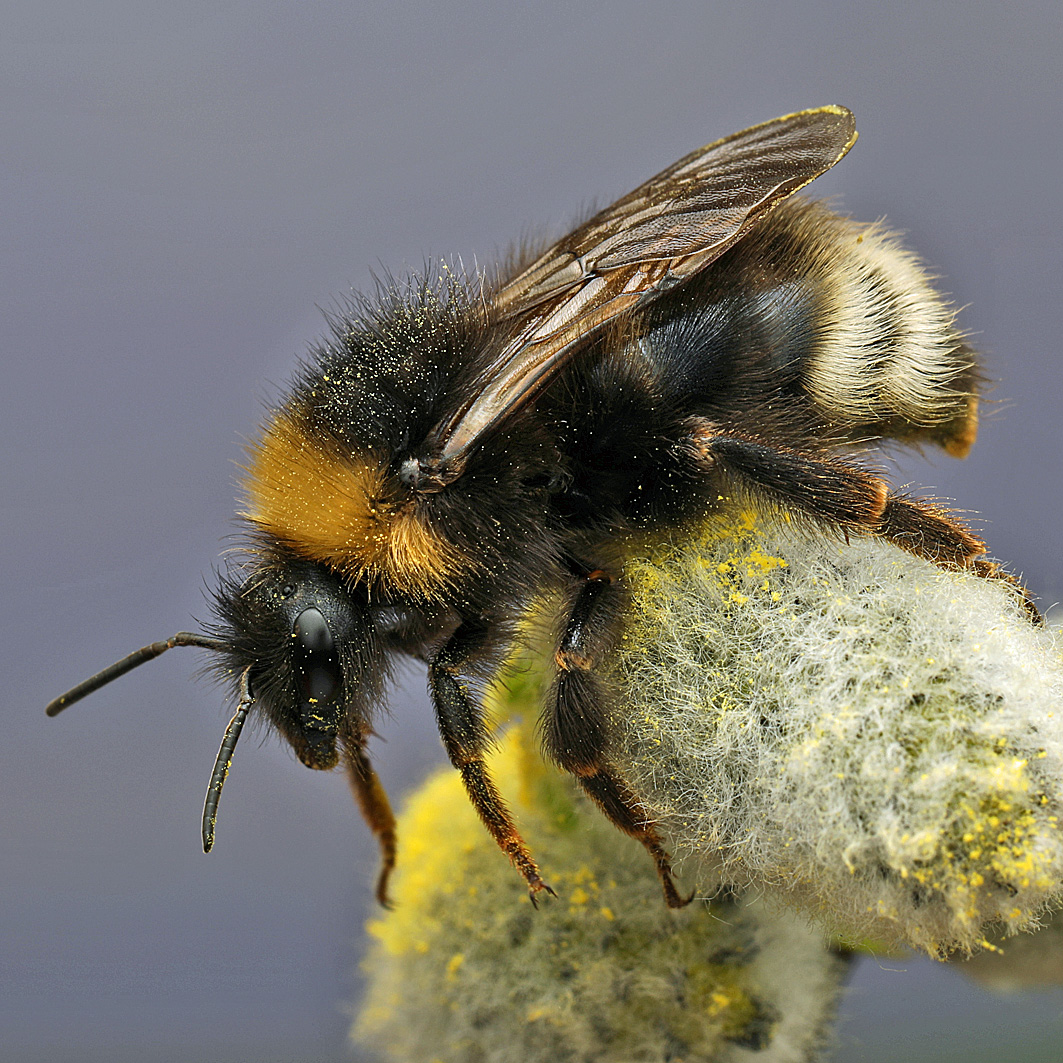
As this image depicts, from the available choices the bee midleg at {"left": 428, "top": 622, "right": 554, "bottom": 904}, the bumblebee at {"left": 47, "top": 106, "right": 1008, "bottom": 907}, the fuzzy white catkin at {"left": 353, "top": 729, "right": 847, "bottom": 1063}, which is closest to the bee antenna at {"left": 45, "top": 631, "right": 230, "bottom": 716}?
the bumblebee at {"left": 47, "top": 106, "right": 1008, "bottom": 907}

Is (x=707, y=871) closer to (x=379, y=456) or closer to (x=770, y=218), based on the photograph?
(x=379, y=456)

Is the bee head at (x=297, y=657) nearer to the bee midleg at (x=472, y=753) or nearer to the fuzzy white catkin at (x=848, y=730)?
the bee midleg at (x=472, y=753)

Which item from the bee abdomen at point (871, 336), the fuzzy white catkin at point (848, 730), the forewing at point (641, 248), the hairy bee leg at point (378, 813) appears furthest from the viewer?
the hairy bee leg at point (378, 813)

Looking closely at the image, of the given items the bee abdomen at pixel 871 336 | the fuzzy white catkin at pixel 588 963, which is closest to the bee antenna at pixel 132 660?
the fuzzy white catkin at pixel 588 963

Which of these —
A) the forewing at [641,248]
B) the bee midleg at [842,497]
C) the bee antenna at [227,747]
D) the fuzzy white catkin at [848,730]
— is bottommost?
the fuzzy white catkin at [848,730]

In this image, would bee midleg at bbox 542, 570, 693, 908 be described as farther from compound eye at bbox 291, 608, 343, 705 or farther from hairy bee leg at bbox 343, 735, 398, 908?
hairy bee leg at bbox 343, 735, 398, 908

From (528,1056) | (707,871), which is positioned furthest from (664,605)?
(528,1056)
